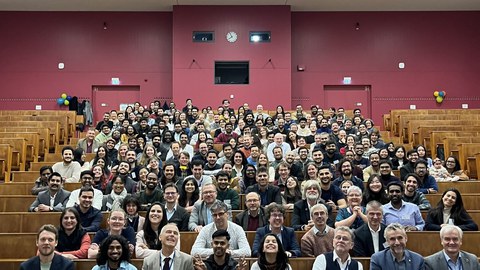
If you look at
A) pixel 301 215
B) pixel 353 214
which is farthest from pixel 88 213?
pixel 353 214

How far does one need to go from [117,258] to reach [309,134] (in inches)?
216

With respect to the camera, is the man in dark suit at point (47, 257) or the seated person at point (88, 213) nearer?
the man in dark suit at point (47, 257)

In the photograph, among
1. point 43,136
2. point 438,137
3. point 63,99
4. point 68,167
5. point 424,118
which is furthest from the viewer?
point 63,99

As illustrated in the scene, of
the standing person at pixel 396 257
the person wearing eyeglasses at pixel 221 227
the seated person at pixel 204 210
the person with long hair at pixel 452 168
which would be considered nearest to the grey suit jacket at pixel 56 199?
the seated person at pixel 204 210

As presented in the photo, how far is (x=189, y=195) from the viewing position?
509cm

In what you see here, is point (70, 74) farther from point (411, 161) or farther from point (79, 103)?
point (411, 161)

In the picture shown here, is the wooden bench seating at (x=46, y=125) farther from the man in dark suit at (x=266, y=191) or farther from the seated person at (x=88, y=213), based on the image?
the man in dark suit at (x=266, y=191)

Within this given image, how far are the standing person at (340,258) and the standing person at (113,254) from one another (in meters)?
1.16

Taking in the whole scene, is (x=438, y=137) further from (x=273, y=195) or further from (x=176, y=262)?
(x=176, y=262)

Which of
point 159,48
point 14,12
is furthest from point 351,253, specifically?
point 14,12

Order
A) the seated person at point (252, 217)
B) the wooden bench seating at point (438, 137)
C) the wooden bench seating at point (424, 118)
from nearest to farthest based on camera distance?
the seated person at point (252, 217) < the wooden bench seating at point (438, 137) < the wooden bench seating at point (424, 118)

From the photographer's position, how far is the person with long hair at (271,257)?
3.53 m

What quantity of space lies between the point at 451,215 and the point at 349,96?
8867mm

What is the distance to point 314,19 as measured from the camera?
43.2 ft
